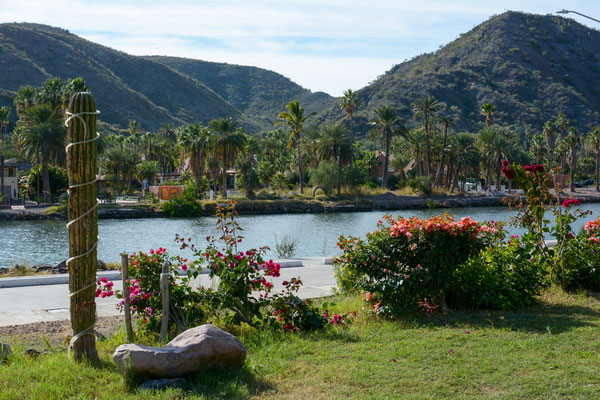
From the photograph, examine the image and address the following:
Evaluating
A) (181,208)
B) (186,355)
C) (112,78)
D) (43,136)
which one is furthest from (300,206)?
(112,78)

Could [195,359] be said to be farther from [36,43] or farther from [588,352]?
[36,43]

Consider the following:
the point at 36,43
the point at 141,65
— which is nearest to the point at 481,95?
the point at 141,65

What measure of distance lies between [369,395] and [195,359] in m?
1.77

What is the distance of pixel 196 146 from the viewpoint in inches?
2879

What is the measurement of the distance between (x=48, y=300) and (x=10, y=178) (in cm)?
6198

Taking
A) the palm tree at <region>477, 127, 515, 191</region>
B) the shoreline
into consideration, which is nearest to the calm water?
the shoreline

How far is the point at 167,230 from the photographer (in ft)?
164

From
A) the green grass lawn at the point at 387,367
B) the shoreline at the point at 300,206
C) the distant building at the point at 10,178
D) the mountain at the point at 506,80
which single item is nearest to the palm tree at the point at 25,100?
the distant building at the point at 10,178

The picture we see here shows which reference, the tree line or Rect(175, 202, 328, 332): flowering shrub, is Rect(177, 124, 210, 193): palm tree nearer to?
the tree line

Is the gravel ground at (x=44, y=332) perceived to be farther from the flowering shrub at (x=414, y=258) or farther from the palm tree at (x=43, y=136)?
the palm tree at (x=43, y=136)

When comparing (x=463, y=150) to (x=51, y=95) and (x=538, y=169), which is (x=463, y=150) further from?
(x=538, y=169)

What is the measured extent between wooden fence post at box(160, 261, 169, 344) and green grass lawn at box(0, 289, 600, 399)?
68 centimetres

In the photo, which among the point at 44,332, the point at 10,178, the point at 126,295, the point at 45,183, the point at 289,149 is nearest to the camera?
the point at 126,295

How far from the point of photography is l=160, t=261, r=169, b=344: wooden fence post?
721 centimetres
